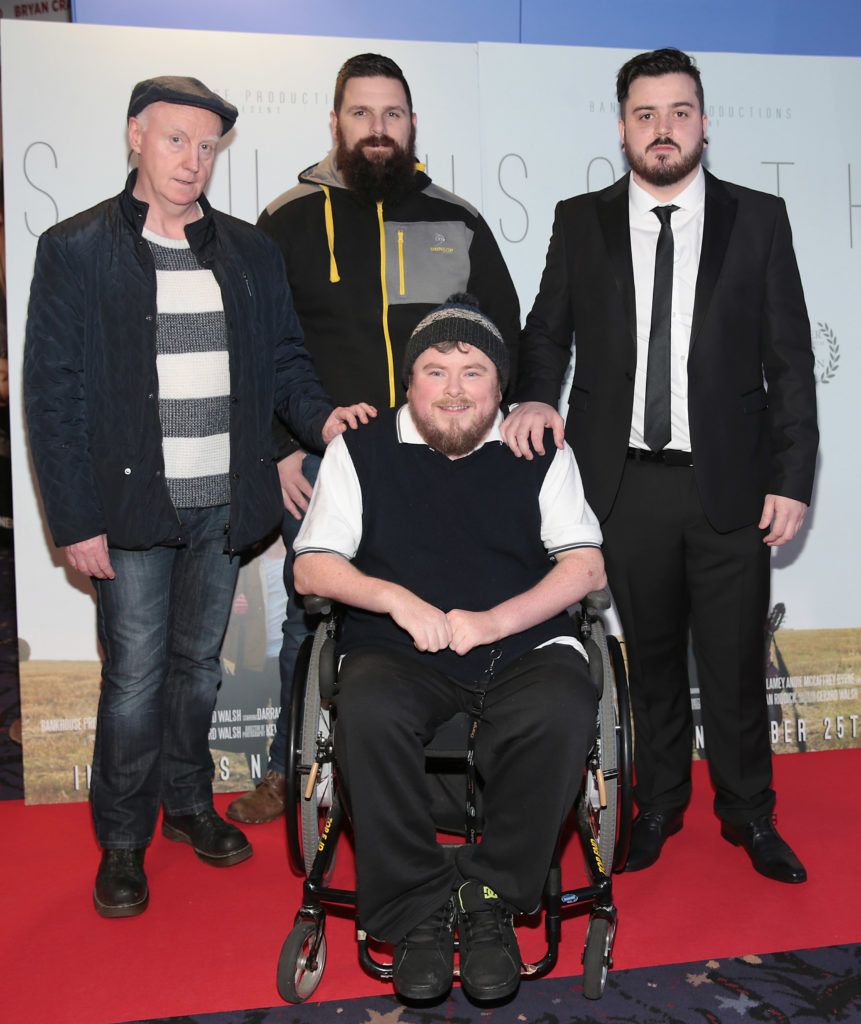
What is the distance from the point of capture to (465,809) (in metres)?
2.49

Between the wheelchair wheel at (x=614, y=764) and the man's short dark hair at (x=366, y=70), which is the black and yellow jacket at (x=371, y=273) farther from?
the wheelchair wheel at (x=614, y=764)

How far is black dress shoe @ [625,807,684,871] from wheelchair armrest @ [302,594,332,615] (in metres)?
1.08

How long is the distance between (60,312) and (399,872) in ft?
4.99

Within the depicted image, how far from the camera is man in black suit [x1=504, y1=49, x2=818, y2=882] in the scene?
2867mm

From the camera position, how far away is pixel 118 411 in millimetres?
2672

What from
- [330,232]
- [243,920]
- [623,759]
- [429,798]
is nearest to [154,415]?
[330,232]

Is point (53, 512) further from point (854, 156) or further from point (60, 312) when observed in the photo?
point (854, 156)

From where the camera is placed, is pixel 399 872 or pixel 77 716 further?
pixel 77 716

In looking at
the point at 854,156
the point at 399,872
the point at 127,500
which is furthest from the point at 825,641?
the point at 127,500

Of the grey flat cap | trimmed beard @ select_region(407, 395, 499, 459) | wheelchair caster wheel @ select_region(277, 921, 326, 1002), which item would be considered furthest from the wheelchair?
the grey flat cap

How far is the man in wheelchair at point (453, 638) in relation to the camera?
2.19 metres

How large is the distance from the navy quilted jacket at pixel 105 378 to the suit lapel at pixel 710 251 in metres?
1.18

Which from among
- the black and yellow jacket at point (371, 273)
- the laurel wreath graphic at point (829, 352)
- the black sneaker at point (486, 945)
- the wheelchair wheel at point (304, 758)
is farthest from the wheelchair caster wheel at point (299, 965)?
the laurel wreath graphic at point (829, 352)

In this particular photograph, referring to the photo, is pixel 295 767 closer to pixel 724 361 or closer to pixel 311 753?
pixel 311 753
